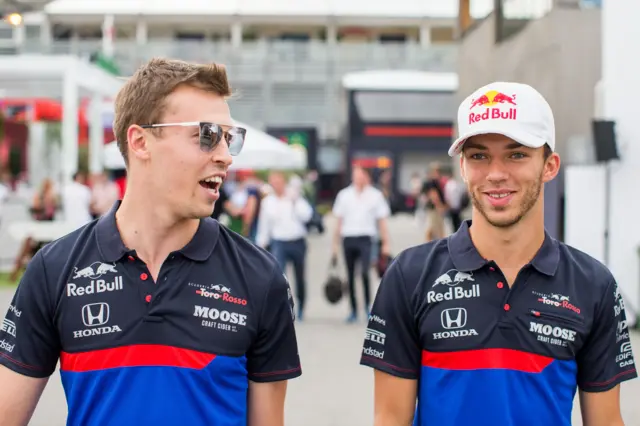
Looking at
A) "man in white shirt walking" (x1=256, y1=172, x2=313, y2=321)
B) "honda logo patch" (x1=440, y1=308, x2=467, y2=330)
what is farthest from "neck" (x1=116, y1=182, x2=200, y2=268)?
"man in white shirt walking" (x1=256, y1=172, x2=313, y2=321)

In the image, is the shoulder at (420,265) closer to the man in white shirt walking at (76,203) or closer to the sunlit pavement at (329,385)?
the sunlit pavement at (329,385)

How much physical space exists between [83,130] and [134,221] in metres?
28.0

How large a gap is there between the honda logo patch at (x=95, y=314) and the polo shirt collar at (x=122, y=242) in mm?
138

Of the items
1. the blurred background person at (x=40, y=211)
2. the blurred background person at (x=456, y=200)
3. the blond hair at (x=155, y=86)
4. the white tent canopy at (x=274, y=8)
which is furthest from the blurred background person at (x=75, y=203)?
the white tent canopy at (x=274, y=8)

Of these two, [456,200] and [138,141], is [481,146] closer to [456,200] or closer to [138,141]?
[138,141]

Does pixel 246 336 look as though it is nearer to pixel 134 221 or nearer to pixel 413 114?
pixel 134 221

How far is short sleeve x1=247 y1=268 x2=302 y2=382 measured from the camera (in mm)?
2682

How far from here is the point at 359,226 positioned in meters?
11.3

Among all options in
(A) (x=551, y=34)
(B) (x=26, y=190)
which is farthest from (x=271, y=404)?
(B) (x=26, y=190)

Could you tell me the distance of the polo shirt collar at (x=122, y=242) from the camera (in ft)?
8.70

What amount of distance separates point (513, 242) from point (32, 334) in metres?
1.45

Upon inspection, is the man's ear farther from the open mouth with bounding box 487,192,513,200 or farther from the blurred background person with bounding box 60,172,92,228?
the blurred background person with bounding box 60,172,92,228

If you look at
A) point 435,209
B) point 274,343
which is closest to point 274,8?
point 435,209

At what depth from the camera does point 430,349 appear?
280 cm
